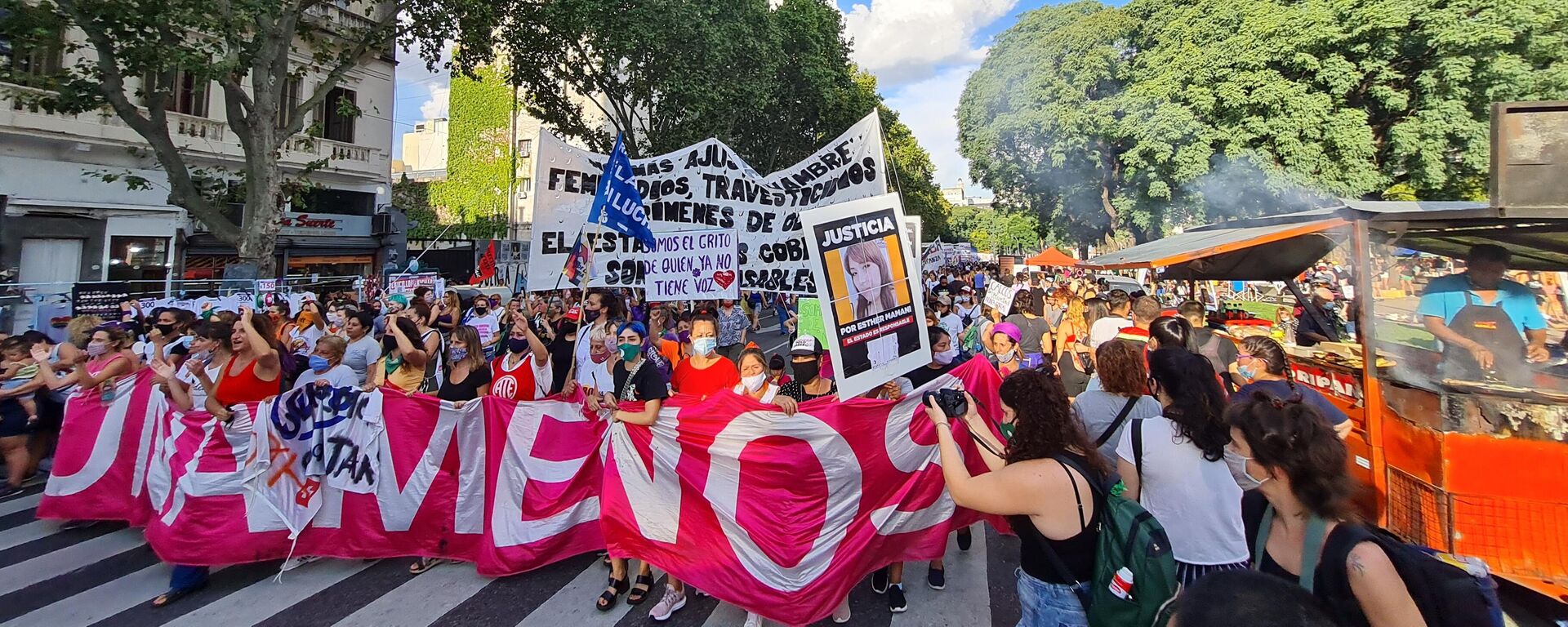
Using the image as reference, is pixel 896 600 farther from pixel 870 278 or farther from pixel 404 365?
pixel 404 365

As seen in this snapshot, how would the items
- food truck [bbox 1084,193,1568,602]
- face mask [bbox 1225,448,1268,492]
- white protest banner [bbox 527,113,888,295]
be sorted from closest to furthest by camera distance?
face mask [bbox 1225,448,1268,492] < food truck [bbox 1084,193,1568,602] < white protest banner [bbox 527,113,888,295]

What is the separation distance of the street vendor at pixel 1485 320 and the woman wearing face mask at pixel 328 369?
778cm

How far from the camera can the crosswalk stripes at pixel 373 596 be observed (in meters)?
3.94

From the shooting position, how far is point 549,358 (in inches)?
250

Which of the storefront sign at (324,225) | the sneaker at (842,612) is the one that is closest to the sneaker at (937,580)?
the sneaker at (842,612)

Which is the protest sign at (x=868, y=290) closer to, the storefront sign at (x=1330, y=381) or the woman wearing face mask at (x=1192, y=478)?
the woman wearing face mask at (x=1192, y=478)

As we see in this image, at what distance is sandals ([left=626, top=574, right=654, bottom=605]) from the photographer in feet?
13.6

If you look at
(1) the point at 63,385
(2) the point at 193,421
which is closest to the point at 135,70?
(1) the point at 63,385

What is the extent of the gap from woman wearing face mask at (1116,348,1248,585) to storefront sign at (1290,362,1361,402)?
2556 millimetres

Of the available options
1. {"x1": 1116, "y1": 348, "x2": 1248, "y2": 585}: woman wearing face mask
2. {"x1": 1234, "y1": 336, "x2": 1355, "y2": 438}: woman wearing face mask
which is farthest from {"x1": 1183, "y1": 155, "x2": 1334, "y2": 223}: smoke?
{"x1": 1116, "y1": 348, "x2": 1248, "y2": 585}: woman wearing face mask

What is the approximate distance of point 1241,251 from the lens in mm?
8312

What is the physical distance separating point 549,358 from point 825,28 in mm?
22604

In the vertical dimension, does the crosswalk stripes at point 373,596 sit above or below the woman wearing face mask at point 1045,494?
below

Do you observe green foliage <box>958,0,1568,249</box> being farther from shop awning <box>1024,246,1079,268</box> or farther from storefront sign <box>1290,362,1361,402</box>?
storefront sign <box>1290,362,1361,402</box>
